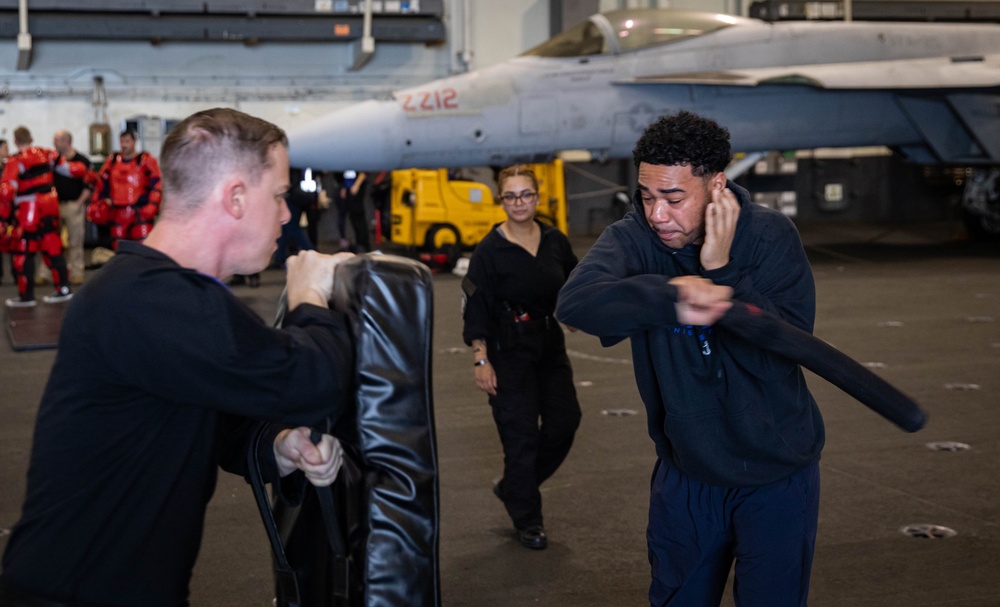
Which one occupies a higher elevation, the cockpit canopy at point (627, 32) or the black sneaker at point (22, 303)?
the cockpit canopy at point (627, 32)

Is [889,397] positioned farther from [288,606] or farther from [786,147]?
[786,147]

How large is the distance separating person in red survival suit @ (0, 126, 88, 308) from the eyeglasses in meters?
8.22

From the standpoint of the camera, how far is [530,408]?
4.53 metres

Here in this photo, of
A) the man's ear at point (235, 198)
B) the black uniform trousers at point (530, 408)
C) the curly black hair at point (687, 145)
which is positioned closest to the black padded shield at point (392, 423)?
the man's ear at point (235, 198)

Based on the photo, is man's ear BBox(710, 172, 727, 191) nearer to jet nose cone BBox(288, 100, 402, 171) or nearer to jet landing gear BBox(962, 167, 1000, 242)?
jet nose cone BBox(288, 100, 402, 171)

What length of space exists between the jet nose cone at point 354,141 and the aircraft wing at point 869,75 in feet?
9.51

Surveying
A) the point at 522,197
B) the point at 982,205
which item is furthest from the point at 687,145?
the point at 982,205

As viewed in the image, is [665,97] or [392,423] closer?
[392,423]

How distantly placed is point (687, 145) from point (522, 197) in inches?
83.5

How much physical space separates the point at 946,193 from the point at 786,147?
10345 mm

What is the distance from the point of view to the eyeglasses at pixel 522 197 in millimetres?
4570

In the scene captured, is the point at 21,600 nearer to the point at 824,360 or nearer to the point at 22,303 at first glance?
the point at 824,360

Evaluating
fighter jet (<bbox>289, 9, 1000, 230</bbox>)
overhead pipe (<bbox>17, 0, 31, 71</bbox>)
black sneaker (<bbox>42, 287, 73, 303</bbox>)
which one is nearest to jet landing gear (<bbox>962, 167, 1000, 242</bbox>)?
fighter jet (<bbox>289, 9, 1000, 230</bbox>)

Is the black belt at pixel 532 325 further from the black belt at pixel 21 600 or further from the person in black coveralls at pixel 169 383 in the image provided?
the black belt at pixel 21 600
